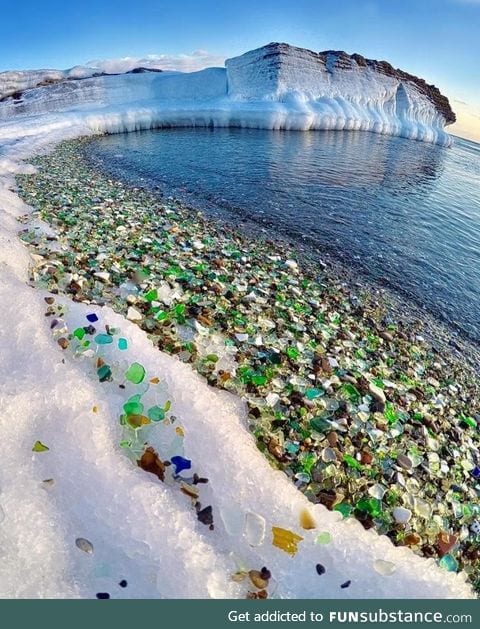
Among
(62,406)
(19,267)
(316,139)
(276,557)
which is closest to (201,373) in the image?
(62,406)

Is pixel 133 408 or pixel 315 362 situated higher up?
pixel 133 408

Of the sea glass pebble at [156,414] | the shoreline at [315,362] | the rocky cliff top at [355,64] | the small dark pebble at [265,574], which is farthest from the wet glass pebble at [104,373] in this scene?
the rocky cliff top at [355,64]

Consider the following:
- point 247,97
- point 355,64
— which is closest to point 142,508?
point 247,97

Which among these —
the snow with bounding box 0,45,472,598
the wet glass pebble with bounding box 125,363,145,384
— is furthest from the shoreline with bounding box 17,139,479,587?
the wet glass pebble with bounding box 125,363,145,384

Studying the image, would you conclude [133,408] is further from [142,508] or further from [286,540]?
[286,540]

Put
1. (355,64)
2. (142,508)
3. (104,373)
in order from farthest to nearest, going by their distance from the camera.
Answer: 1. (355,64)
2. (104,373)
3. (142,508)
